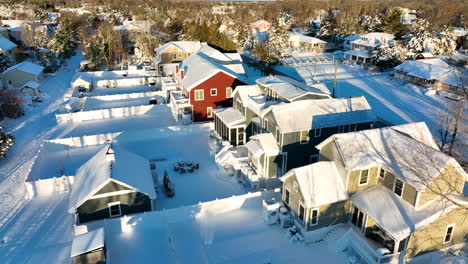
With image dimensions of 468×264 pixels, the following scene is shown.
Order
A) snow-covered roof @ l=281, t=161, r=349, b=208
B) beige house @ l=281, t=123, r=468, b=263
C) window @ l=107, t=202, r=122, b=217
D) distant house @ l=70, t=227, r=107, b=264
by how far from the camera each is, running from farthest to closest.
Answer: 1. window @ l=107, t=202, r=122, b=217
2. snow-covered roof @ l=281, t=161, r=349, b=208
3. beige house @ l=281, t=123, r=468, b=263
4. distant house @ l=70, t=227, r=107, b=264

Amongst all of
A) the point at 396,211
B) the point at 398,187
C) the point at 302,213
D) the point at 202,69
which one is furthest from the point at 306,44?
the point at 396,211

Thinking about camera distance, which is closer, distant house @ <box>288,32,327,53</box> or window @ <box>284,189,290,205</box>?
window @ <box>284,189,290,205</box>

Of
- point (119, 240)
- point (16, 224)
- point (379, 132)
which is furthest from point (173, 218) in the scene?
point (379, 132)

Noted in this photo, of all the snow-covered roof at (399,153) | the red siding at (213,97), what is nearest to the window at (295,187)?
the snow-covered roof at (399,153)

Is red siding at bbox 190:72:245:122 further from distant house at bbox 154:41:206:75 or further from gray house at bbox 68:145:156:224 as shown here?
distant house at bbox 154:41:206:75

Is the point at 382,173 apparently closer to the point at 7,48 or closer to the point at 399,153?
the point at 399,153

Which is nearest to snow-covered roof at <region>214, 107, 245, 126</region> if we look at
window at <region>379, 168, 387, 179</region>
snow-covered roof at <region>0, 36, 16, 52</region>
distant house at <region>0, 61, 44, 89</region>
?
window at <region>379, 168, 387, 179</region>

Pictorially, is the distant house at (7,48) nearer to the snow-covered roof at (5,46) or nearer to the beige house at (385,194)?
the snow-covered roof at (5,46)

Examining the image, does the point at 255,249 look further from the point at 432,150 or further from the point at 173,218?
the point at 432,150
